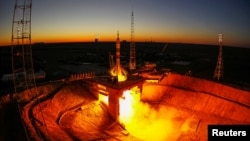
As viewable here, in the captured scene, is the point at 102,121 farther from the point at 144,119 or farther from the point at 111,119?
the point at 144,119

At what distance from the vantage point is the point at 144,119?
26.2 meters

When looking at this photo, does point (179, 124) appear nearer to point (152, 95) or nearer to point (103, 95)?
point (152, 95)

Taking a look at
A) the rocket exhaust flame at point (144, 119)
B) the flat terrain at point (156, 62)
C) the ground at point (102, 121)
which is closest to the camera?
the ground at point (102, 121)

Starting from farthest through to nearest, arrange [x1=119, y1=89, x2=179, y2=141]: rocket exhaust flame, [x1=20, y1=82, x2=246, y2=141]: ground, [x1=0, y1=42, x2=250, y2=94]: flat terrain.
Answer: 1. [x1=0, y1=42, x2=250, y2=94]: flat terrain
2. [x1=119, y1=89, x2=179, y2=141]: rocket exhaust flame
3. [x1=20, y1=82, x2=246, y2=141]: ground

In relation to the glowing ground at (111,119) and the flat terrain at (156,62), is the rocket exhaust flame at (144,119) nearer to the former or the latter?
the glowing ground at (111,119)

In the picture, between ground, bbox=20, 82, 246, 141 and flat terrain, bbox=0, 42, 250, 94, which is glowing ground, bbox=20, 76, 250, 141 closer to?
ground, bbox=20, 82, 246, 141

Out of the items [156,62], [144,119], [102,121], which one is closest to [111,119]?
[102,121]

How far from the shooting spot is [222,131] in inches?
505

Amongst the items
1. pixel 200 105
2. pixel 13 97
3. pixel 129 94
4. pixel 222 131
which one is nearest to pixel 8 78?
pixel 13 97

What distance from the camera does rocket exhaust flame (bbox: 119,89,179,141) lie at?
23.8 meters

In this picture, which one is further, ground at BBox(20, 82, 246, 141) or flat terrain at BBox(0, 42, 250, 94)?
flat terrain at BBox(0, 42, 250, 94)

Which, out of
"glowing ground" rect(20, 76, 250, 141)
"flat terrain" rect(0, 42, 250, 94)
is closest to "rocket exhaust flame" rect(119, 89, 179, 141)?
"glowing ground" rect(20, 76, 250, 141)

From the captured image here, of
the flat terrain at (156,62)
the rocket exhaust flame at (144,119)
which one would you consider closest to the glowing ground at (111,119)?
the rocket exhaust flame at (144,119)

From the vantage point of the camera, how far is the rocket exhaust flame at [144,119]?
23772mm
